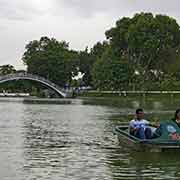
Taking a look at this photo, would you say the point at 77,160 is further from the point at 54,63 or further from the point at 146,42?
the point at 54,63

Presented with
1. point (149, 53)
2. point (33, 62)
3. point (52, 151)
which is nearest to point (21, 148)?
point (52, 151)

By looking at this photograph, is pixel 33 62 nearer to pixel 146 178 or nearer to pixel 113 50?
pixel 113 50

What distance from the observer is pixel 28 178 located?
1329 centimetres

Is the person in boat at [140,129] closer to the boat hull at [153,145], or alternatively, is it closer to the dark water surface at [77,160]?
the boat hull at [153,145]

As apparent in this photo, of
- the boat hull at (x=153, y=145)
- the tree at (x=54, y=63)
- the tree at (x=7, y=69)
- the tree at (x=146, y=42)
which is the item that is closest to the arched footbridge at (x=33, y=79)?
the tree at (x=54, y=63)

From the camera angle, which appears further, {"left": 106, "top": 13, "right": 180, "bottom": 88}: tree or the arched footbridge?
the arched footbridge

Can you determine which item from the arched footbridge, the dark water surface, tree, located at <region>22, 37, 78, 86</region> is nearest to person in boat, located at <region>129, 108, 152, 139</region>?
the dark water surface

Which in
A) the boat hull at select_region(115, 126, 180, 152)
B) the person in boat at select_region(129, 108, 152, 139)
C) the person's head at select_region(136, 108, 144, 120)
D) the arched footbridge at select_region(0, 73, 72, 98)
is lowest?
the boat hull at select_region(115, 126, 180, 152)

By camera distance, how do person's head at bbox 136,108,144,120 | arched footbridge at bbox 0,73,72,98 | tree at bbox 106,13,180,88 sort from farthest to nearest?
arched footbridge at bbox 0,73,72,98, tree at bbox 106,13,180,88, person's head at bbox 136,108,144,120

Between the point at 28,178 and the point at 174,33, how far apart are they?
258 ft

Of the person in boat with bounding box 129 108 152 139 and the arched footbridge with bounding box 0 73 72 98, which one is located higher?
the arched footbridge with bounding box 0 73 72 98

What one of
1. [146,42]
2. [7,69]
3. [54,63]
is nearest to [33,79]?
[54,63]

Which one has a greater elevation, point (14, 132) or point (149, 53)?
point (149, 53)

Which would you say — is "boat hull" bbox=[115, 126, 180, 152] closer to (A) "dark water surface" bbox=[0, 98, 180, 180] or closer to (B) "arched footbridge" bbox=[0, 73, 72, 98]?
(A) "dark water surface" bbox=[0, 98, 180, 180]
